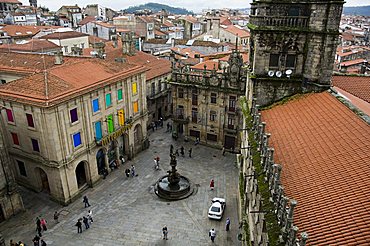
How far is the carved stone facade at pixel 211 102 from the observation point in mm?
46719

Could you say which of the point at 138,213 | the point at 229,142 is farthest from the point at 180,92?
the point at 138,213

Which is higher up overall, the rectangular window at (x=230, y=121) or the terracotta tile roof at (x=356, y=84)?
the terracotta tile roof at (x=356, y=84)

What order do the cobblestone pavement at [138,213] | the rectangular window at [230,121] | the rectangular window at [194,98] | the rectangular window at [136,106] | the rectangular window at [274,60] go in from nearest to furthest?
1. the rectangular window at [274,60]
2. the cobblestone pavement at [138,213]
3. the rectangular window at [136,106]
4. the rectangular window at [230,121]
5. the rectangular window at [194,98]

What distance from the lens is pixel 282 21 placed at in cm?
2588

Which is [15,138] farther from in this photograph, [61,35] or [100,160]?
[61,35]

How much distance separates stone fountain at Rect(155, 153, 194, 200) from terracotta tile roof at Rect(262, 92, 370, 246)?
1766 centimetres

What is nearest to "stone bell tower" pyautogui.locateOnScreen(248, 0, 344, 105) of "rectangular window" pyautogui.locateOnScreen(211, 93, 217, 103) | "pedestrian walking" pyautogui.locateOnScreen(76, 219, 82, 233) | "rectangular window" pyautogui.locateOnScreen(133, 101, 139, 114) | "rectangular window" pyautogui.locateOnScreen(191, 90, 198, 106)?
"rectangular window" pyautogui.locateOnScreen(211, 93, 217, 103)

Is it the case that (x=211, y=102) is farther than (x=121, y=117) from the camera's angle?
Yes

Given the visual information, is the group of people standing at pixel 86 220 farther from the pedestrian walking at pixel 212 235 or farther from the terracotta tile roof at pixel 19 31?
the terracotta tile roof at pixel 19 31

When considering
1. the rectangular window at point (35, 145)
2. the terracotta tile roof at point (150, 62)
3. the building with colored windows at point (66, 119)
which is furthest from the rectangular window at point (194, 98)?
the rectangular window at point (35, 145)

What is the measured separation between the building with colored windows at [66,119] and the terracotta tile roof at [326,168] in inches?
883

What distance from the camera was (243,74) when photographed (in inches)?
1827

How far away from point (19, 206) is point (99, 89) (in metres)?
15.7

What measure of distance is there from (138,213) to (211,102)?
71.1ft
